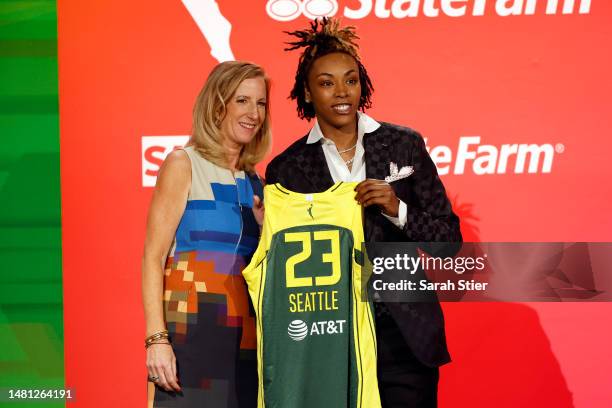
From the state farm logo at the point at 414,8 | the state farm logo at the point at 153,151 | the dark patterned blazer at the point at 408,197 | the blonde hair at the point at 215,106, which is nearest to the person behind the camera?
the dark patterned blazer at the point at 408,197

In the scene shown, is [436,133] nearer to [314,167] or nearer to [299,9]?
[299,9]

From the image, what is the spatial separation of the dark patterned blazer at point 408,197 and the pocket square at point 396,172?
0.04ft

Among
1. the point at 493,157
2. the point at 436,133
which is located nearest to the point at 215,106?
the point at 436,133

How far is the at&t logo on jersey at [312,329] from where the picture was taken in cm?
217

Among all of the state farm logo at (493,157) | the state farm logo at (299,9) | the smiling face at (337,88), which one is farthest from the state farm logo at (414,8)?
the smiling face at (337,88)

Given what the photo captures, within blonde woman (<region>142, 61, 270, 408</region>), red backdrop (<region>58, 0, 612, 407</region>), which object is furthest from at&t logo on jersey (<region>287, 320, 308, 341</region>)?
red backdrop (<region>58, 0, 612, 407</region>)

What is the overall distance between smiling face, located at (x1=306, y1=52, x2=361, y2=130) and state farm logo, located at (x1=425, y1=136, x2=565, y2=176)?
0.93 meters

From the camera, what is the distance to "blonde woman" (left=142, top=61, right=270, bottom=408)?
85.1 inches

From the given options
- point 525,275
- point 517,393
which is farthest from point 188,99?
point 517,393

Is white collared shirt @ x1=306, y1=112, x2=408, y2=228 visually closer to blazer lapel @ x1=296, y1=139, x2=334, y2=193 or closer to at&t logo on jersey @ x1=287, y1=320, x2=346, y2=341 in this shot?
blazer lapel @ x1=296, y1=139, x2=334, y2=193

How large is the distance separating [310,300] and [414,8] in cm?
153

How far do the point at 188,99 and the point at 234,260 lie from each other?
121cm

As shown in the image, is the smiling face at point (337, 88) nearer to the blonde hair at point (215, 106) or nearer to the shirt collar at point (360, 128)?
the shirt collar at point (360, 128)

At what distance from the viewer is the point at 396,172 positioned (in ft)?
7.11
